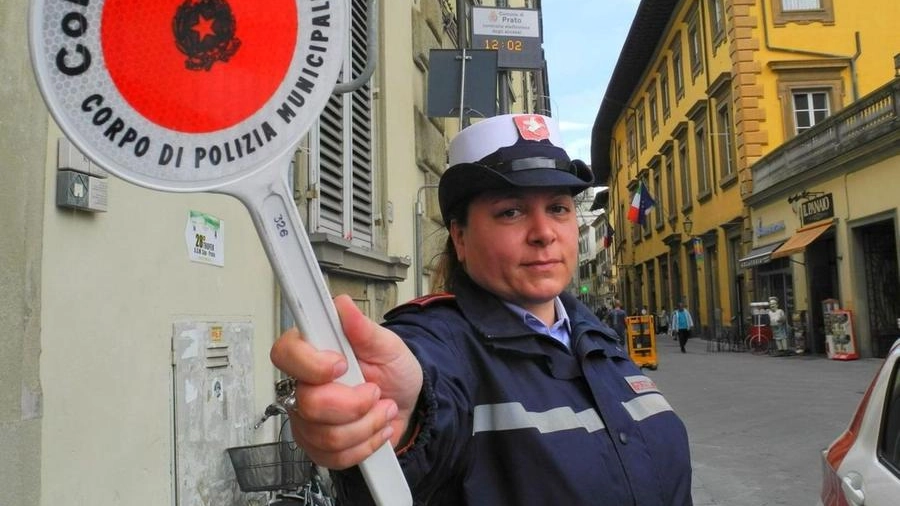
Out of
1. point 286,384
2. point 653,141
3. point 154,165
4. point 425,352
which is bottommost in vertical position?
point 286,384

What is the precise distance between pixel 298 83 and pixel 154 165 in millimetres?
229

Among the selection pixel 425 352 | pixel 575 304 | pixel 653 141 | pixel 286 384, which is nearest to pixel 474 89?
pixel 286 384

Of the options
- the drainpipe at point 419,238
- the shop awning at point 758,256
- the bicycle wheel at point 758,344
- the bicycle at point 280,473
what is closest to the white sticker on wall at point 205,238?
the bicycle at point 280,473

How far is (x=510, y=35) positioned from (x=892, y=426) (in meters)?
9.23

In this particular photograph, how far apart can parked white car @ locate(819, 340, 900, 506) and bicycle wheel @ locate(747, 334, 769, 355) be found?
19094 millimetres

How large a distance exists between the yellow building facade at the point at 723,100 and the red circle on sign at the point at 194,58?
22621 mm

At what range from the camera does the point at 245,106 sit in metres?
1.04

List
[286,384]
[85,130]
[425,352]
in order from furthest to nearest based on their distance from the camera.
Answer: [286,384] → [425,352] → [85,130]

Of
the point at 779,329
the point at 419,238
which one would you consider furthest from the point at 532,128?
the point at 779,329

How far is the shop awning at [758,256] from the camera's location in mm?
20819

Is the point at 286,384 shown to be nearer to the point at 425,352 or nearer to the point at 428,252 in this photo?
the point at 425,352

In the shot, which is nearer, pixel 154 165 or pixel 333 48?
pixel 154 165

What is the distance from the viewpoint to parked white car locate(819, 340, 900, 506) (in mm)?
2875

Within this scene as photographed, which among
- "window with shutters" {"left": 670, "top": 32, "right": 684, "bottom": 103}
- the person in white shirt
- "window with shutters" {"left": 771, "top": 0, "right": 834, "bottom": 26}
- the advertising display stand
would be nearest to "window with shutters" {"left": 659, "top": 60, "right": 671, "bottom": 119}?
"window with shutters" {"left": 670, "top": 32, "right": 684, "bottom": 103}
